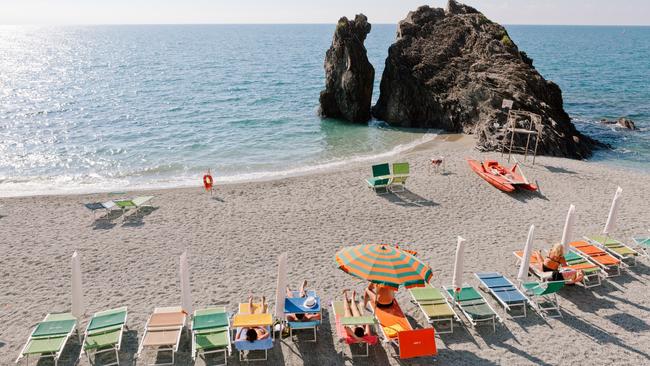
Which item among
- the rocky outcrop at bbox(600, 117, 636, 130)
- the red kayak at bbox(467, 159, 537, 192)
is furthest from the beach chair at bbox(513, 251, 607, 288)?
the rocky outcrop at bbox(600, 117, 636, 130)

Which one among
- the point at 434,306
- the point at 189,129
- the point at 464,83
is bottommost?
the point at 189,129

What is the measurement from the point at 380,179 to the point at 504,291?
930 centimetres

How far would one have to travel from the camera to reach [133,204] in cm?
1850

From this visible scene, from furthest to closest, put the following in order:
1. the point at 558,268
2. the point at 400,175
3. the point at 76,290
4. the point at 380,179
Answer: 1. the point at 400,175
2. the point at 380,179
3. the point at 558,268
4. the point at 76,290

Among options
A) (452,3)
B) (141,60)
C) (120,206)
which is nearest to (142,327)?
(120,206)

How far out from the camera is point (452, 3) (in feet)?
135

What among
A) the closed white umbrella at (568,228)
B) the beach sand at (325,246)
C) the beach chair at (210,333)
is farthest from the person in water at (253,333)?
the closed white umbrella at (568,228)

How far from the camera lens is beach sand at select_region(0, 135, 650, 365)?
10531 mm

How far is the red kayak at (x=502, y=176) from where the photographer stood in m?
20.1

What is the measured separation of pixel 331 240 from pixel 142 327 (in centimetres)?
668

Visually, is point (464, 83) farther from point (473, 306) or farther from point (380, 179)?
point (473, 306)

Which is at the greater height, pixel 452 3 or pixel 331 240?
pixel 452 3

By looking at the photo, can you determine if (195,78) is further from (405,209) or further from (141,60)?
(405,209)

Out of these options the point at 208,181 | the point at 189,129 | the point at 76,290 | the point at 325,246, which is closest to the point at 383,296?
the point at 325,246
